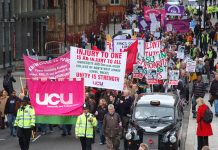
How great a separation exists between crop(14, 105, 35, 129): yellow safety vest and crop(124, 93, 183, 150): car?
2367 millimetres

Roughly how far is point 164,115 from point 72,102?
8.90 ft

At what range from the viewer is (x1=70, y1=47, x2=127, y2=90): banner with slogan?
24.3 meters

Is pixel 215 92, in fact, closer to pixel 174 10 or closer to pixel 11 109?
pixel 11 109

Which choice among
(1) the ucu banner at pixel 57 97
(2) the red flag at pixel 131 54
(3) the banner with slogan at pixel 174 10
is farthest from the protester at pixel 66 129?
(3) the banner with slogan at pixel 174 10

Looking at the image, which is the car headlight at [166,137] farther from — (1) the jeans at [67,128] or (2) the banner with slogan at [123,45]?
(2) the banner with slogan at [123,45]

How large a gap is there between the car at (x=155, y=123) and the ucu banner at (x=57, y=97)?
172 centimetres

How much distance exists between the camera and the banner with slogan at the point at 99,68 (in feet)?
79.7

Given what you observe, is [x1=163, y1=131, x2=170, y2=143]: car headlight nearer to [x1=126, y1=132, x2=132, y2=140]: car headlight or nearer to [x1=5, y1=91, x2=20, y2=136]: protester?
[x1=126, y1=132, x2=132, y2=140]: car headlight

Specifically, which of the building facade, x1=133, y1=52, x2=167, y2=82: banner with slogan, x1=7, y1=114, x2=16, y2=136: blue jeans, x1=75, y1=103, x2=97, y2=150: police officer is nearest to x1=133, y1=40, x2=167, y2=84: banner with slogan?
x1=133, y1=52, x2=167, y2=82: banner with slogan

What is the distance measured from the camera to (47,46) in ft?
171

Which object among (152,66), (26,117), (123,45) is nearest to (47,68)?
(26,117)

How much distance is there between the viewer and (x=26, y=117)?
21688 mm

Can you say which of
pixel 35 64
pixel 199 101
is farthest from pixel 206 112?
pixel 35 64

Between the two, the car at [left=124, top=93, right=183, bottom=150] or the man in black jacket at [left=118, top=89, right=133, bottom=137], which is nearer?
the car at [left=124, top=93, right=183, bottom=150]
